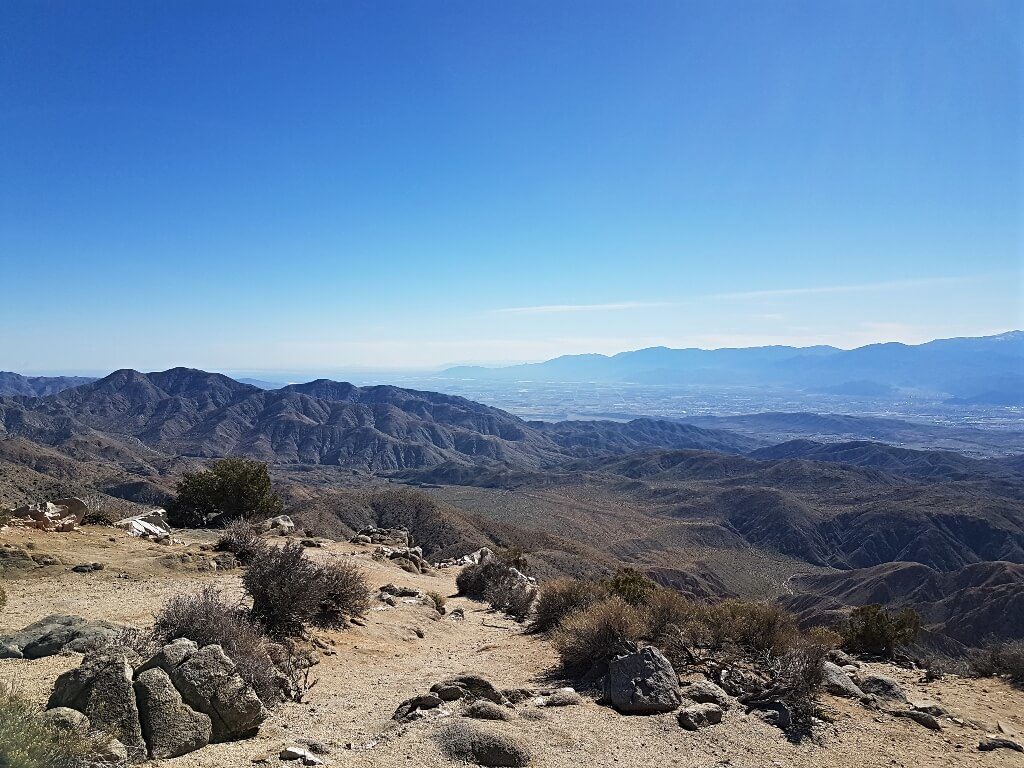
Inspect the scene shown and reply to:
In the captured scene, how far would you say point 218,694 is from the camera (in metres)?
6.15

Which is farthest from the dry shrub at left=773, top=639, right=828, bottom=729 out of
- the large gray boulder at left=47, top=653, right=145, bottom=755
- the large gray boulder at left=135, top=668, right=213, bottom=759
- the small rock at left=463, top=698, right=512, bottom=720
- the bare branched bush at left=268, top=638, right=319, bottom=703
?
the large gray boulder at left=47, top=653, right=145, bottom=755

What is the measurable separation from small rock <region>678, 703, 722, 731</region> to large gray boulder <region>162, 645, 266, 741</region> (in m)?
5.26

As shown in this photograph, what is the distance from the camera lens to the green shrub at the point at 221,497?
2438 centimetres

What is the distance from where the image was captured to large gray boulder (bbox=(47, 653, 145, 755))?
5391 mm

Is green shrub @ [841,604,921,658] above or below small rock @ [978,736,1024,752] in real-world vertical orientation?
below

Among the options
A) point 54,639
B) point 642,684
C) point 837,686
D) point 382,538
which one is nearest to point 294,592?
point 54,639

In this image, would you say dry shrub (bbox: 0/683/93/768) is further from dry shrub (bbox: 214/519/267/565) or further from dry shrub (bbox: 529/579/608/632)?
dry shrub (bbox: 214/519/267/565)

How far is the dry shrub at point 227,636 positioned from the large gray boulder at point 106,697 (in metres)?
1.41

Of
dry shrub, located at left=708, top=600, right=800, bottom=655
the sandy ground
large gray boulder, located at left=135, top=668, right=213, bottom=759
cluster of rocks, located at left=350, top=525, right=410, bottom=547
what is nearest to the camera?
large gray boulder, located at left=135, top=668, right=213, bottom=759

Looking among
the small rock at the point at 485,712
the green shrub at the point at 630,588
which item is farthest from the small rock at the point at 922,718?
the small rock at the point at 485,712

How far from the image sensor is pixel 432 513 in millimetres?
62906

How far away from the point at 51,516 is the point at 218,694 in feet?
56.6

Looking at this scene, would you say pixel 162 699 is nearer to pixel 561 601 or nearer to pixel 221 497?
pixel 561 601

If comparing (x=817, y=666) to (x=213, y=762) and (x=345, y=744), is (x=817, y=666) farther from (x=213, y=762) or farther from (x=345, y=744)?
(x=213, y=762)
